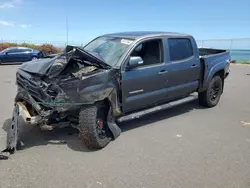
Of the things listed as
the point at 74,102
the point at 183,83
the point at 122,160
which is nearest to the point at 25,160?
the point at 74,102

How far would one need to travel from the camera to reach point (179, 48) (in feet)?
20.7

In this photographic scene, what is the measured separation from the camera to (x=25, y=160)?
166 inches

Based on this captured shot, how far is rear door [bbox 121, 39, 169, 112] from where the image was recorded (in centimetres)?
517

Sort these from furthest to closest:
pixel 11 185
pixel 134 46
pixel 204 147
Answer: pixel 134 46 → pixel 204 147 → pixel 11 185

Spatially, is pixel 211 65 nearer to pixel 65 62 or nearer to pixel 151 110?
pixel 151 110

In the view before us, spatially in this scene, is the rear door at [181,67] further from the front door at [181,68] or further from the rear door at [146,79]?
the rear door at [146,79]

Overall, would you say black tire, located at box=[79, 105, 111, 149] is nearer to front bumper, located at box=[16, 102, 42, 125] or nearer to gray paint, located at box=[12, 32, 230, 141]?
→ gray paint, located at box=[12, 32, 230, 141]

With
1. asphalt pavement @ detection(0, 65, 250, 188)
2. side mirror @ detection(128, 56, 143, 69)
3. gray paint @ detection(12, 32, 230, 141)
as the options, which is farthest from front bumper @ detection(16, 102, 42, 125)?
side mirror @ detection(128, 56, 143, 69)

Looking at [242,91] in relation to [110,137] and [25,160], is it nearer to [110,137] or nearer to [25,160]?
[110,137]

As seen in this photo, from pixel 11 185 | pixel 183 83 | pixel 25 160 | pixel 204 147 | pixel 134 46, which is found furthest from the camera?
pixel 183 83

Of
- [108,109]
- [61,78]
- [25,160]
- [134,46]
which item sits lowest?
[25,160]

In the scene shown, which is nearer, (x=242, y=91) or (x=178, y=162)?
(x=178, y=162)

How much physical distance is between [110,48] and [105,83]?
1133 millimetres

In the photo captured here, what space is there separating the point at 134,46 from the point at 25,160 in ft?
9.19
